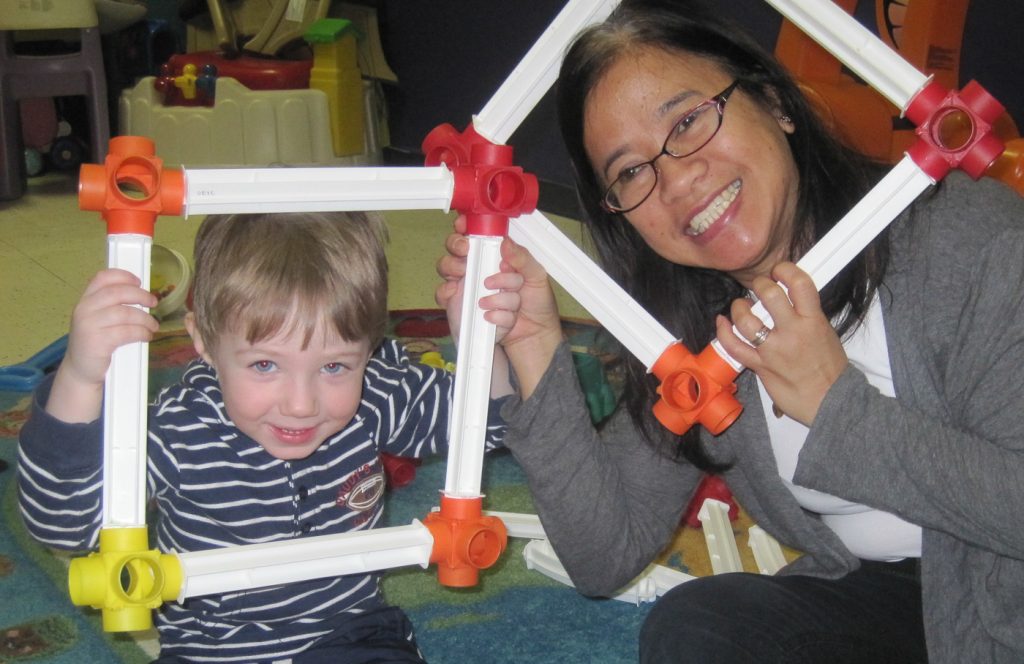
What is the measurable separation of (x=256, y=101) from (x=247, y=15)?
60 centimetres

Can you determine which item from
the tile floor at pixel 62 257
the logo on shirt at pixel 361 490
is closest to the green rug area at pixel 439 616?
the logo on shirt at pixel 361 490

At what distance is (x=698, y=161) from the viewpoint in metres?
0.86

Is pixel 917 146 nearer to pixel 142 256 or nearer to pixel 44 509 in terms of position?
pixel 142 256

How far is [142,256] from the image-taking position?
744 millimetres

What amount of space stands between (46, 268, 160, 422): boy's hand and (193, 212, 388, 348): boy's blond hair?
0.13m

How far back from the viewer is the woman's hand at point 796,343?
748 mm

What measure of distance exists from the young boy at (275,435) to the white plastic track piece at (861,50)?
Answer: 1.02ft

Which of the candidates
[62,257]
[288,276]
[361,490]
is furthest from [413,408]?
[62,257]

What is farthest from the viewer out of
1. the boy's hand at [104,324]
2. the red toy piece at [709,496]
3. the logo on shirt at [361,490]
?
→ the red toy piece at [709,496]

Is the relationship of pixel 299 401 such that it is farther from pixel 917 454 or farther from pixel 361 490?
pixel 917 454

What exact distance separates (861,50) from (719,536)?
2.18ft

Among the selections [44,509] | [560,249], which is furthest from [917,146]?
[44,509]

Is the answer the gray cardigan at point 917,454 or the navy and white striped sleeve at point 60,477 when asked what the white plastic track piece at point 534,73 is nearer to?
the gray cardigan at point 917,454

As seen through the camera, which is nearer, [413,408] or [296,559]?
[296,559]
